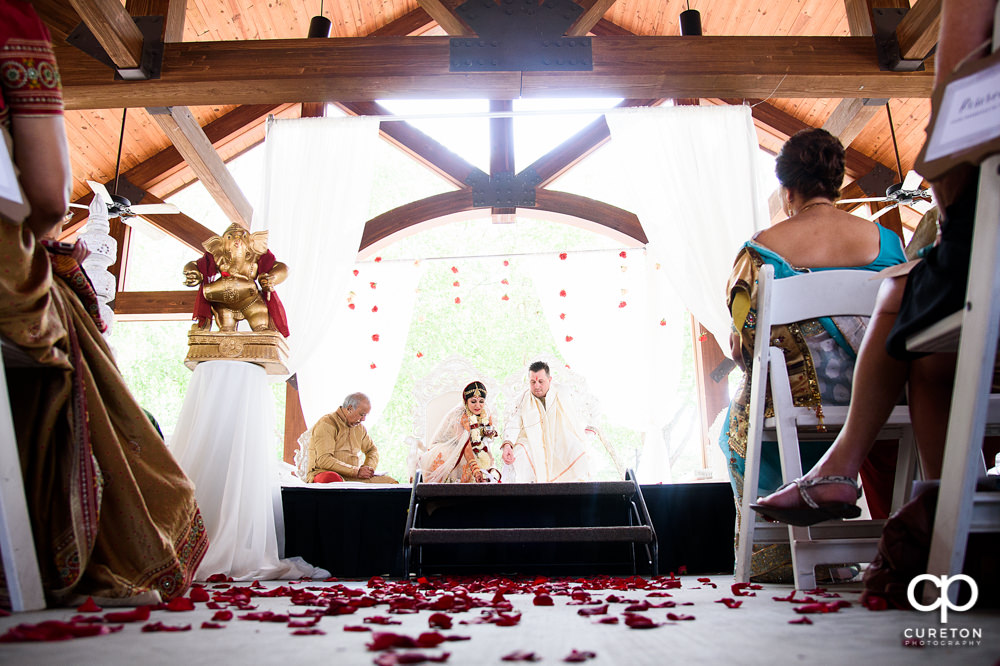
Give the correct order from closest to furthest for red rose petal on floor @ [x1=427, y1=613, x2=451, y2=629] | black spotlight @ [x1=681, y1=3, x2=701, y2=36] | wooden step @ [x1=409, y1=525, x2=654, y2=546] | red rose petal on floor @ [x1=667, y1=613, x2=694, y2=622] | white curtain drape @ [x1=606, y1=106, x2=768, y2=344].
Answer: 1. red rose petal on floor @ [x1=427, y1=613, x2=451, y2=629]
2. red rose petal on floor @ [x1=667, y1=613, x2=694, y2=622]
3. wooden step @ [x1=409, y1=525, x2=654, y2=546]
4. white curtain drape @ [x1=606, y1=106, x2=768, y2=344]
5. black spotlight @ [x1=681, y1=3, x2=701, y2=36]

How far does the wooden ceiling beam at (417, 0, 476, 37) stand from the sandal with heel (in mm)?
3732

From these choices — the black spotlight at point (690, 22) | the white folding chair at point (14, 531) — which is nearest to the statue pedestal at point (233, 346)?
the white folding chair at point (14, 531)

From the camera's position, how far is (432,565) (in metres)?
2.82

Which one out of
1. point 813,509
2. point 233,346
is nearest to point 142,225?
point 233,346

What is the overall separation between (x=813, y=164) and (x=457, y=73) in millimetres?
2744

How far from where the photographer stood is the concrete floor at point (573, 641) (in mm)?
771

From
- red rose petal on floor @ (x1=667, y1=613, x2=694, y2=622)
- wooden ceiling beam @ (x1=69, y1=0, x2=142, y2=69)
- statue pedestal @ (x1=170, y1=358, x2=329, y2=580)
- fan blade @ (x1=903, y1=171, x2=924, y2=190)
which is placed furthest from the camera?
fan blade @ (x1=903, y1=171, x2=924, y2=190)

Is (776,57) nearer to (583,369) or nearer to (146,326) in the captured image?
(583,369)

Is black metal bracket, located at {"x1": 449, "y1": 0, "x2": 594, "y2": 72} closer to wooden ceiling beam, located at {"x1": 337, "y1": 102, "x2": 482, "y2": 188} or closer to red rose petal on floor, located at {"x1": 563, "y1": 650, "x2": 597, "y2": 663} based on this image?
wooden ceiling beam, located at {"x1": 337, "y1": 102, "x2": 482, "y2": 188}

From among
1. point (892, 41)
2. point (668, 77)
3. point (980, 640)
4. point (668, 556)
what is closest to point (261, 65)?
point (668, 77)

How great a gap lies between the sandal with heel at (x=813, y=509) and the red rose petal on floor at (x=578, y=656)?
688 mm

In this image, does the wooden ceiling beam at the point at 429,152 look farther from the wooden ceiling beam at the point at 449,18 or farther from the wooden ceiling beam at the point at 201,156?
the wooden ceiling beam at the point at 449,18

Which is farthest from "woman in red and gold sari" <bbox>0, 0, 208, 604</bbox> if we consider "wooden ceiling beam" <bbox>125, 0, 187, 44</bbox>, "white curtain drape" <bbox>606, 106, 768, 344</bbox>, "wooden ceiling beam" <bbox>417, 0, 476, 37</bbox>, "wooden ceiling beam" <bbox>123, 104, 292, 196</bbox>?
"wooden ceiling beam" <bbox>123, 104, 292, 196</bbox>

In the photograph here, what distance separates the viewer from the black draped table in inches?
114
